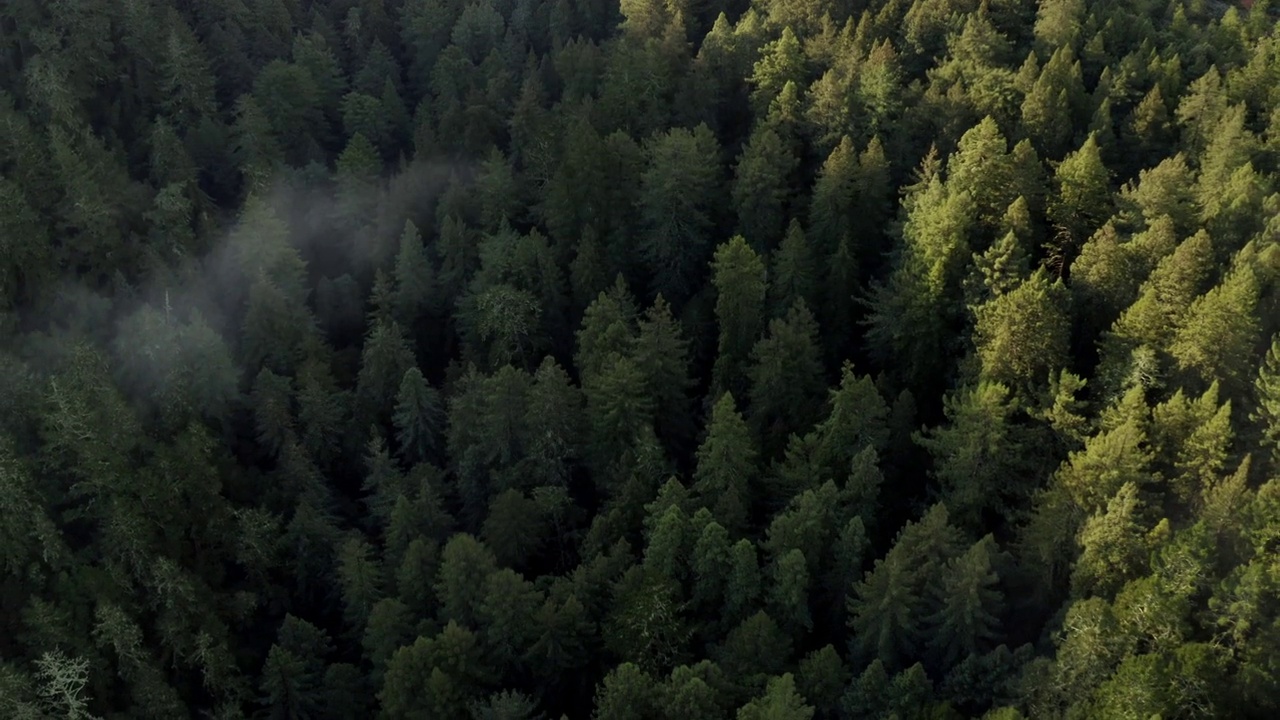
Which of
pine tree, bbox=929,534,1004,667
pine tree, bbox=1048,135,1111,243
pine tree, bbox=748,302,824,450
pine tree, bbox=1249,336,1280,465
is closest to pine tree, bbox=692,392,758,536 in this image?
pine tree, bbox=748,302,824,450

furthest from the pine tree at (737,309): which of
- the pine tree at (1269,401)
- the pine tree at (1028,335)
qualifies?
the pine tree at (1269,401)

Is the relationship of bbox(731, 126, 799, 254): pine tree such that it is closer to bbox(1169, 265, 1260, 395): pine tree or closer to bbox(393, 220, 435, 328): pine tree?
bbox(393, 220, 435, 328): pine tree

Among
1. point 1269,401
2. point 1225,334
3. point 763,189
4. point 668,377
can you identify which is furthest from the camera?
point 763,189

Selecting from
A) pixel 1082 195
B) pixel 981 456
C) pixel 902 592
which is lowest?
pixel 902 592

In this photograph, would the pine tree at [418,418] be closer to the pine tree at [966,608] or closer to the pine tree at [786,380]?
the pine tree at [786,380]

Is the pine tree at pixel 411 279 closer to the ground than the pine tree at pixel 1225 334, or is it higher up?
closer to the ground

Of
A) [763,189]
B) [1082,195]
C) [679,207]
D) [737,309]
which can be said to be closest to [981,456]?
[1082,195]

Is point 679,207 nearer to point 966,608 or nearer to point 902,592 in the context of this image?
point 902,592

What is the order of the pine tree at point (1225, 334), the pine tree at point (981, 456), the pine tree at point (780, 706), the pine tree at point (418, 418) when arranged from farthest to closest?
the pine tree at point (418, 418) → the pine tree at point (981, 456) → the pine tree at point (1225, 334) → the pine tree at point (780, 706)
